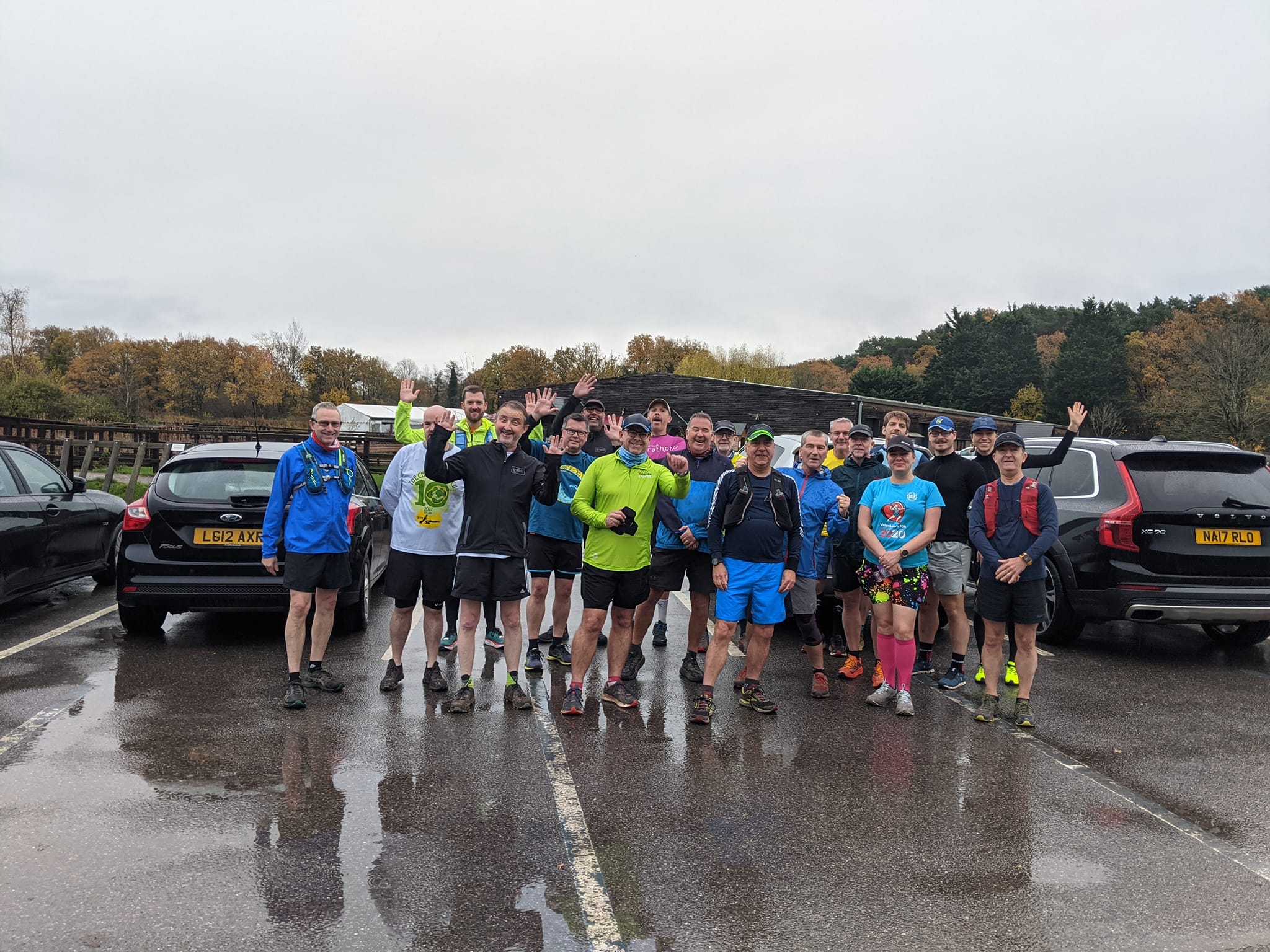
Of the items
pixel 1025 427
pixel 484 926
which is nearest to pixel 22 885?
pixel 484 926

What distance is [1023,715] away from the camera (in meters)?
5.70

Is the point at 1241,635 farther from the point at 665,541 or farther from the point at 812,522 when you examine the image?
the point at 665,541

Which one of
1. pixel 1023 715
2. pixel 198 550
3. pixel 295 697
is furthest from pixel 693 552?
pixel 198 550

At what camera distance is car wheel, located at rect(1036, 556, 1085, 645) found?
7598 mm

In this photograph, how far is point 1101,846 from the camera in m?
3.91

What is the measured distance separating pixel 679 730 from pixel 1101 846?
2.31 m

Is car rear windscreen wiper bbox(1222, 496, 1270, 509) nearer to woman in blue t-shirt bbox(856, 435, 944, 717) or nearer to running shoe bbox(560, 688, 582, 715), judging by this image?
woman in blue t-shirt bbox(856, 435, 944, 717)

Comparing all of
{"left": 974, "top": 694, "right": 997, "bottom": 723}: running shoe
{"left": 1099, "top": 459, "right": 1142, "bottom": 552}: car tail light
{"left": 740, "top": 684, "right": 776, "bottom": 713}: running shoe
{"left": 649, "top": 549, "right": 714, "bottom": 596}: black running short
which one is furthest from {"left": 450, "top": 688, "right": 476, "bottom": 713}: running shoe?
{"left": 1099, "top": 459, "right": 1142, "bottom": 552}: car tail light

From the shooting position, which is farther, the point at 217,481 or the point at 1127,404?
the point at 1127,404

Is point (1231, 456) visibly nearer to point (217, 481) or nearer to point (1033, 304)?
point (217, 481)

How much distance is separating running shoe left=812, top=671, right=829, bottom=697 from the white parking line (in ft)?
19.1

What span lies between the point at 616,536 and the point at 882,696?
6.85 ft

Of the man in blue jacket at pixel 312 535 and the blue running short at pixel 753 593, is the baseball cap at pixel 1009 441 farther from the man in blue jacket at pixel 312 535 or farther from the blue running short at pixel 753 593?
the man in blue jacket at pixel 312 535

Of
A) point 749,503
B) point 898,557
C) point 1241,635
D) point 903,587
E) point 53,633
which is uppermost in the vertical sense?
point 749,503
